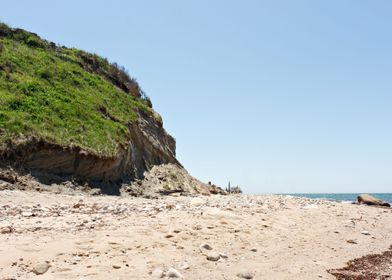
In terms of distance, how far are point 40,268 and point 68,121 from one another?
17695mm

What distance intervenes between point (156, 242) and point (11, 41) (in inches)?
1117

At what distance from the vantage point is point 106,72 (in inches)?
1558

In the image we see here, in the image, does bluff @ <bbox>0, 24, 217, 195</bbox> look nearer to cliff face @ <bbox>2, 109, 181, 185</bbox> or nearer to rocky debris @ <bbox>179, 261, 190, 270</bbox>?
cliff face @ <bbox>2, 109, 181, 185</bbox>

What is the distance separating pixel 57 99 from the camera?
26.6 m

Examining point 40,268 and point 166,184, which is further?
point 166,184

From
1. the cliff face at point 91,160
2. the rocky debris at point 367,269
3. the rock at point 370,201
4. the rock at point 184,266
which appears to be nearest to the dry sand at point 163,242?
the rock at point 184,266

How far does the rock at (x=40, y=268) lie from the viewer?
800cm

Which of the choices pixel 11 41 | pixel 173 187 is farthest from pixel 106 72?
pixel 173 187

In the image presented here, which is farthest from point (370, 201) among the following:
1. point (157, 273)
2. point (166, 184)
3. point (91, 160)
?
point (157, 273)

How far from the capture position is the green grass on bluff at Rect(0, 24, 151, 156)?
22.4m

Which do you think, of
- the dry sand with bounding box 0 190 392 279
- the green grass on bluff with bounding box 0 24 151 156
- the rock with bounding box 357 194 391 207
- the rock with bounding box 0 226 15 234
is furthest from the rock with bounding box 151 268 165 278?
the rock with bounding box 357 194 391 207

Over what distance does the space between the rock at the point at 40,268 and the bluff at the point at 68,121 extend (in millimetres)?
12601

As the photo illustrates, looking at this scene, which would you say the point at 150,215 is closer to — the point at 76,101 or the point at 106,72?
the point at 76,101

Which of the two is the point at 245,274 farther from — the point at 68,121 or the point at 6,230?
the point at 68,121
